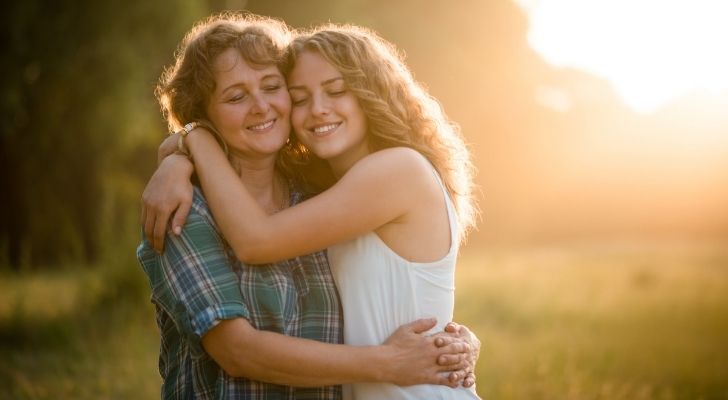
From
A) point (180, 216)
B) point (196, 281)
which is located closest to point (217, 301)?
point (196, 281)

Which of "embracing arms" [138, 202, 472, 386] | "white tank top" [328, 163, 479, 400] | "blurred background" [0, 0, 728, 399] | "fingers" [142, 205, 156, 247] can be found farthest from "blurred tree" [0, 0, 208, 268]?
"white tank top" [328, 163, 479, 400]

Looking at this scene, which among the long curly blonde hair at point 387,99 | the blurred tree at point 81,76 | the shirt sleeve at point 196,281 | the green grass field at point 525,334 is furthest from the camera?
the blurred tree at point 81,76

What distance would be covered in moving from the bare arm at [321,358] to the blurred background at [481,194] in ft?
10.2

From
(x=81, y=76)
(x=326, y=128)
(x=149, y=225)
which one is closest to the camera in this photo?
(x=149, y=225)

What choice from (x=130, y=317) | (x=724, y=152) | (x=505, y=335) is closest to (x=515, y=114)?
(x=724, y=152)

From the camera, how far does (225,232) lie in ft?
9.18

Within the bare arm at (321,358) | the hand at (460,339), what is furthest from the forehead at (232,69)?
the hand at (460,339)

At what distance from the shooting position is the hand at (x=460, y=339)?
2.86 meters

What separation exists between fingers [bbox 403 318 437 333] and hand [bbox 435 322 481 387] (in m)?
0.06

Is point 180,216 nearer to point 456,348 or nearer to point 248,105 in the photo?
point 248,105

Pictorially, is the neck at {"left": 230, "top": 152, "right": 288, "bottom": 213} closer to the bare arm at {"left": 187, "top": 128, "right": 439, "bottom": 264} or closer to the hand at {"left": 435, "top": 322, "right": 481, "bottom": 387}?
the bare arm at {"left": 187, "top": 128, "right": 439, "bottom": 264}

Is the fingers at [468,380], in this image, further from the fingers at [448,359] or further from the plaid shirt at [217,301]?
the plaid shirt at [217,301]

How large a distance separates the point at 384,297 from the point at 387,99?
93 cm

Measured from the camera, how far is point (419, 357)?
2.81m
